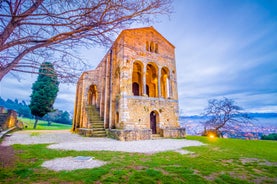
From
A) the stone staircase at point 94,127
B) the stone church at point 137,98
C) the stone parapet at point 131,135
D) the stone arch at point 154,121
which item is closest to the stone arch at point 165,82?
the stone church at point 137,98

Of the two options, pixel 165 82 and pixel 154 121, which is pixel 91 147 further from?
pixel 165 82

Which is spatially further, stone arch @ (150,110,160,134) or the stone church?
stone arch @ (150,110,160,134)

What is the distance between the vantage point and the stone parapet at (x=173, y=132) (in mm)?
11624

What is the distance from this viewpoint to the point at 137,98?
11680 mm

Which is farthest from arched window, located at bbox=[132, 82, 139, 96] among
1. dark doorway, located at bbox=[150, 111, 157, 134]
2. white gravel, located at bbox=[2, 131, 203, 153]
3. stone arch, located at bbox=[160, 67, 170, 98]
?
white gravel, located at bbox=[2, 131, 203, 153]

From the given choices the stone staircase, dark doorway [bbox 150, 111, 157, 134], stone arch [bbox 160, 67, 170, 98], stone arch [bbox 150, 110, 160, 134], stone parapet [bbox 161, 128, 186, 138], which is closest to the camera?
stone parapet [bbox 161, 128, 186, 138]

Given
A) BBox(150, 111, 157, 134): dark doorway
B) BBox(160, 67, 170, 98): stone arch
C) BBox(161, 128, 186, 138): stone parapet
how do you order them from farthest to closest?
BBox(160, 67, 170, 98): stone arch < BBox(150, 111, 157, 134): dark doorway < BBox(161, 128, 186, 138): stone parapet

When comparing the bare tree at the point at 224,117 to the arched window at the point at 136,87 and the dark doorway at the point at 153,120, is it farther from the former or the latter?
the arched window at the point at 136,87

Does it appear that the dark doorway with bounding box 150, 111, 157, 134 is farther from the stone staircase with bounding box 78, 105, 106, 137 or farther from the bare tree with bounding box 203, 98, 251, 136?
the bare tree with bounding box 203, 98, 251, 136

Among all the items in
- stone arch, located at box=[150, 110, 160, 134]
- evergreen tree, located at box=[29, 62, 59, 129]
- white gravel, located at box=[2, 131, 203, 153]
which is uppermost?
evergreen tree, located at box=[29, 62, 59, 129]

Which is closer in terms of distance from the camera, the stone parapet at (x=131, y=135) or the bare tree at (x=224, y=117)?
the stone parapet at (x=131, y=135)

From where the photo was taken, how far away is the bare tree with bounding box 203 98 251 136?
16688 mm

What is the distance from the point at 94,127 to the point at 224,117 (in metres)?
15.5

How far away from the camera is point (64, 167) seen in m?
3.47
